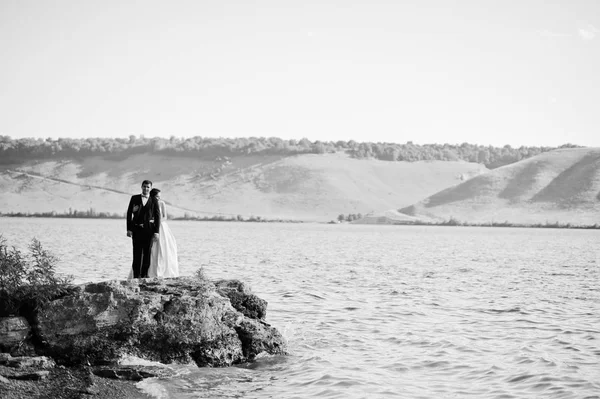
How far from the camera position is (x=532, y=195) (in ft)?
501

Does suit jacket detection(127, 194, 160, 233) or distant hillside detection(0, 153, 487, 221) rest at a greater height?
distant hillside detection(0, 153, 487, 221)

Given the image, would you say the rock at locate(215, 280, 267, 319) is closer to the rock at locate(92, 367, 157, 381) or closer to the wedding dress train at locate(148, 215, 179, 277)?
the wedding dress train at locate(148, 215, 179, 277)

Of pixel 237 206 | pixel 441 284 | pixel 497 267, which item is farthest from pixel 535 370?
pixel 237 206

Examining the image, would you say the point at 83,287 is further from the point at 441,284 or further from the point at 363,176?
the point at 363,176

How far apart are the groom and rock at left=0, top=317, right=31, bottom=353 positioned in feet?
11.9

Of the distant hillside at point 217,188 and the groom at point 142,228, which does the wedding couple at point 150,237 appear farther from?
the distant hillside at point 217,188

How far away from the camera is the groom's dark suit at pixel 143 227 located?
54.0 feet

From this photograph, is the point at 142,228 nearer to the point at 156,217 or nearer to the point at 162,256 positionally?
the point at 156,217

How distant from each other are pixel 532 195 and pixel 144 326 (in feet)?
481

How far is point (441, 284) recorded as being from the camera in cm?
2959

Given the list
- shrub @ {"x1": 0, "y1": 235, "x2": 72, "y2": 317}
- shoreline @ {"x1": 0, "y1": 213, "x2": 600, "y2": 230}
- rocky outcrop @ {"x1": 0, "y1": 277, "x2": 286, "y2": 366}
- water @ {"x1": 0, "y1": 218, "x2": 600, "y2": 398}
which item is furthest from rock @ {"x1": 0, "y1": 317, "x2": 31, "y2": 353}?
shoreline @ {"x1": 0, "y1": 213, "x2": 600, "y2": 230}

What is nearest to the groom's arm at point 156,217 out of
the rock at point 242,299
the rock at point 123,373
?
the rock at point 242,299

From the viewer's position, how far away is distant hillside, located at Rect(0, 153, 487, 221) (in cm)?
17112

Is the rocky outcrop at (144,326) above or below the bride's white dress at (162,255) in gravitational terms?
below
